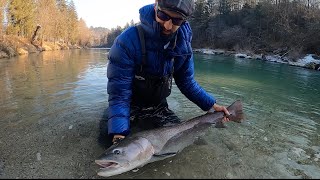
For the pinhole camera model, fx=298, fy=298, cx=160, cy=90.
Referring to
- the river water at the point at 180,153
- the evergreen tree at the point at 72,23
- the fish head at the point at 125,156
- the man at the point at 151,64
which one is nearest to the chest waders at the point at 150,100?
the man at the point at 151,64

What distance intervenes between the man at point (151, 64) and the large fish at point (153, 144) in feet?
0.96

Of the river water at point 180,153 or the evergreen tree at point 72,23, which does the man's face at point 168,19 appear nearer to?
the river water at point 180,153

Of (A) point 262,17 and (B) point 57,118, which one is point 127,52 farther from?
(A) point 262,17

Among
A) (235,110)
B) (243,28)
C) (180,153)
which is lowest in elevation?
(180,153)

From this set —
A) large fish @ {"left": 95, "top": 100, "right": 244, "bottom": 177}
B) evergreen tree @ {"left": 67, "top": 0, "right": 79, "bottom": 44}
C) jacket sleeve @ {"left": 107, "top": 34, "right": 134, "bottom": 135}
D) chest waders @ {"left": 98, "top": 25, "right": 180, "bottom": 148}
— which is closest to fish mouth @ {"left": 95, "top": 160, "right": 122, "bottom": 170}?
large fish @ {"left": 95, "top": 100, "right": 244, "bottom": 177}

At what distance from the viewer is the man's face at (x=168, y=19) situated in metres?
3.53

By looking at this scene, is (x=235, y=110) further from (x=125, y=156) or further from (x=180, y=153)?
(x=125, y=156)

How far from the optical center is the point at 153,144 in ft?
11.4

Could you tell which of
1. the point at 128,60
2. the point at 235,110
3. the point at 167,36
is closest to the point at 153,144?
the point at 128,60

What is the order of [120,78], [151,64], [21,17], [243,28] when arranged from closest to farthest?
[120,78] → [151,64] → [21,17] → [243,28]

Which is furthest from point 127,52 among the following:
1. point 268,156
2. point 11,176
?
point 268,156

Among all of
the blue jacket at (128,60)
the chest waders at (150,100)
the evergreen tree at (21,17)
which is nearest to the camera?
the blue jacket at (128,60)

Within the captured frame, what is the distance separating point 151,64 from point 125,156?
156 centimetres

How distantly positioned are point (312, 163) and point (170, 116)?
2.23 meters
